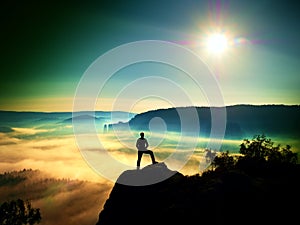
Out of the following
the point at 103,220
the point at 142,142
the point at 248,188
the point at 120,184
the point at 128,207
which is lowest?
the point at 103,220

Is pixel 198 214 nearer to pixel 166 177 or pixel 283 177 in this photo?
pixel 166 177

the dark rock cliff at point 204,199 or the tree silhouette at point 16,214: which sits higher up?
the dark rock cliff at point 204,199

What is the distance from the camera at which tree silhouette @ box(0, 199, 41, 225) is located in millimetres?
84150

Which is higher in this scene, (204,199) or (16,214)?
(204,199)

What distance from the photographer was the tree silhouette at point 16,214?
276ft

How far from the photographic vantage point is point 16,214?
86562mm

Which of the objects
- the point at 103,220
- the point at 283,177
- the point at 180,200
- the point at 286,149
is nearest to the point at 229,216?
the point at 180,200

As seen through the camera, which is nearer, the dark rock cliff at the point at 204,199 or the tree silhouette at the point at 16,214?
the dark rock cliff at the point at 204,199

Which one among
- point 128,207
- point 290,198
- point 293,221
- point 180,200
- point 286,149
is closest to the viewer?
point 293,221

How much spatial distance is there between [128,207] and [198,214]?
10.9 meters

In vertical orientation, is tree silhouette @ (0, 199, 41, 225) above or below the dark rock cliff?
below

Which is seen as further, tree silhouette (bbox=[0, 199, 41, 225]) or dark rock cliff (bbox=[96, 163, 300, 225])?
tree silhouette (bbox=[0, 199, 41, 225])

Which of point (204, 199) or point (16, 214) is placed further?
point (16, 214)

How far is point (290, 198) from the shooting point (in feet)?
84.4
